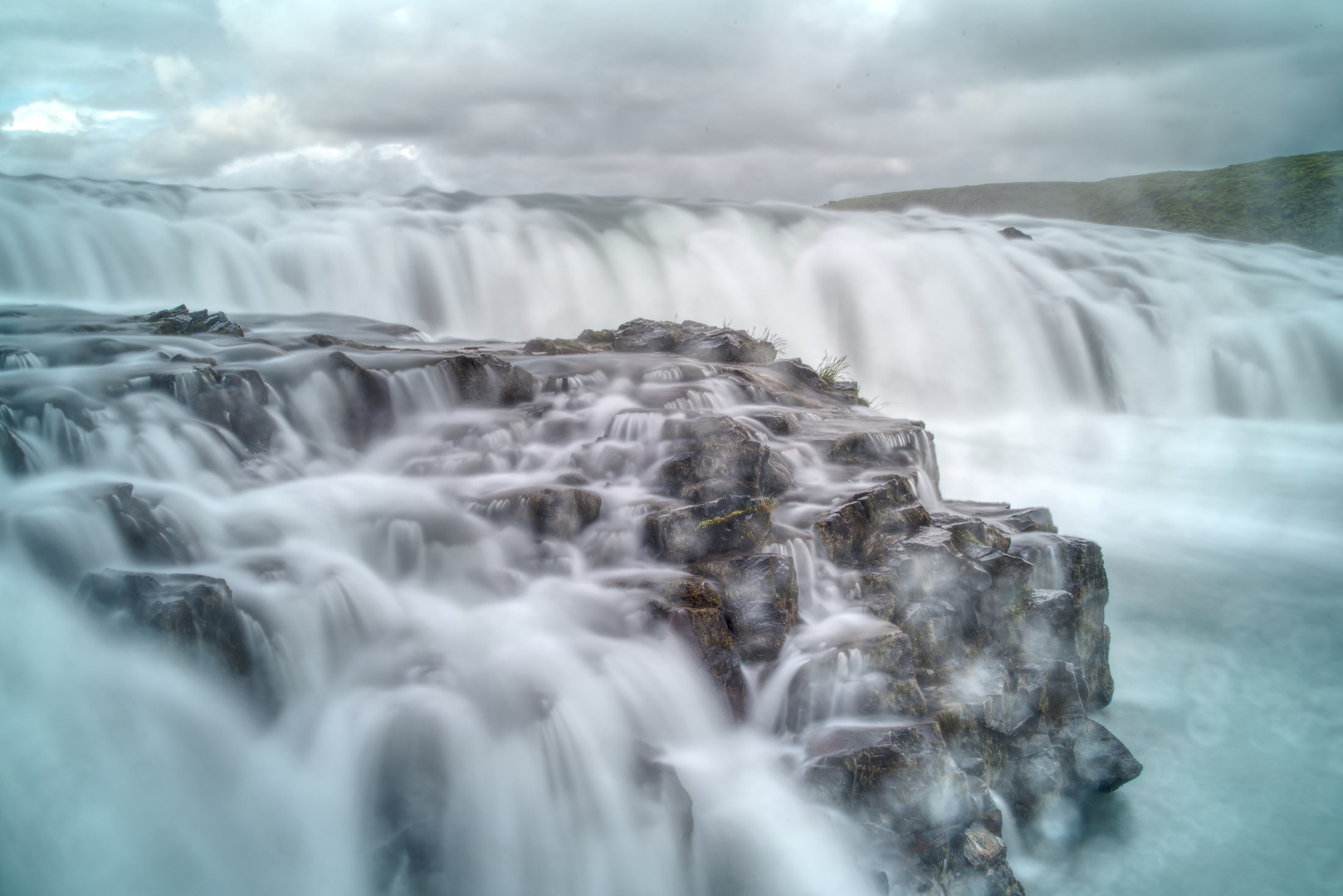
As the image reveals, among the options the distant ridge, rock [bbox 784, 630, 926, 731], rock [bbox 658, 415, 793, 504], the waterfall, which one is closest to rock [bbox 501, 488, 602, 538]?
rock [bbox 658, 415, 793, 504]

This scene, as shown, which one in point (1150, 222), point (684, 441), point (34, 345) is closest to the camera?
point (684, 441)

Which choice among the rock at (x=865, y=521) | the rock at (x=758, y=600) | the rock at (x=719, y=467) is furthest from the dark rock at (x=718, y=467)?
the rock at (x=758, y=600)

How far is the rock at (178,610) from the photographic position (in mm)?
5320

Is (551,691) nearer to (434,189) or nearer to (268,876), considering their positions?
(268,876)

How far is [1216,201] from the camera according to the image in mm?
30922

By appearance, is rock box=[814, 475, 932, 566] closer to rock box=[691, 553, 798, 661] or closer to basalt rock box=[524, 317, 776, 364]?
rock box=[691, 553, 798, 661]

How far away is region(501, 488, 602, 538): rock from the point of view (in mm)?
7410

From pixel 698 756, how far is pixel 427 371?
17.6 ft

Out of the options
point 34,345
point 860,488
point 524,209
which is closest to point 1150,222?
point 524,209

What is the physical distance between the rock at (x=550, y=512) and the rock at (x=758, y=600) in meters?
1.37

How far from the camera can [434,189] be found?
22312 millimetres

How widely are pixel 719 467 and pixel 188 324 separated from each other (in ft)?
25.4

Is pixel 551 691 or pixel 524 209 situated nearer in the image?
pixel 551 691

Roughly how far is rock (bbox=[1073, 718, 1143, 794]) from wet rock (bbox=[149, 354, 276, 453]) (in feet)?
25.9
